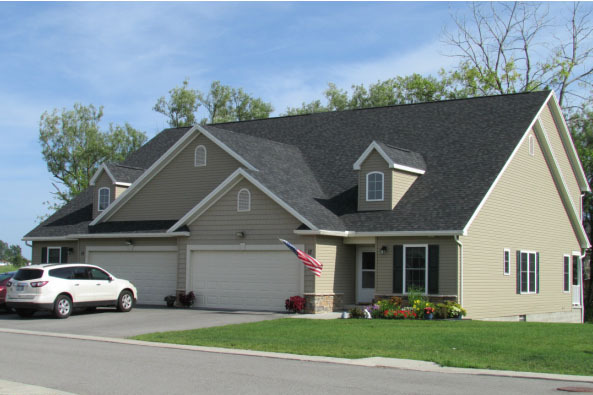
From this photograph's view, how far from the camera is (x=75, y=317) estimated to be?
22.8 m

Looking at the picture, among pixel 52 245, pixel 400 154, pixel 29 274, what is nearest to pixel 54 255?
pixel 52 245

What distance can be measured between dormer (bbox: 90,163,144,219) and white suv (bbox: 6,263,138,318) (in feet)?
25.7

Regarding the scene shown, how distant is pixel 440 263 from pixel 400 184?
3628 millimetres

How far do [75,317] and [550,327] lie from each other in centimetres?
1447

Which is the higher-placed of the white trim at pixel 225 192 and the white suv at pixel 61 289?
the white trim at pixel 225 192

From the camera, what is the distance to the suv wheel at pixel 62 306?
21969 mm

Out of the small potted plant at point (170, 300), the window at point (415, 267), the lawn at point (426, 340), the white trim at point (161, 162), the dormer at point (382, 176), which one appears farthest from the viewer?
the white trim at point (161, 162)

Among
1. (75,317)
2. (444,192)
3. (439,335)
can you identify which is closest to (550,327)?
(439,335)

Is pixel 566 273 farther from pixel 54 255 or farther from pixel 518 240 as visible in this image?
pixel 54 255

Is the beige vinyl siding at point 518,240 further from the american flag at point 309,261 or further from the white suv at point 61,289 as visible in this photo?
the white suv at point 61,289

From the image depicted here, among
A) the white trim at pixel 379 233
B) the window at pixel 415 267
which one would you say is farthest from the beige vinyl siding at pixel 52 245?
the window at pixel 415 267

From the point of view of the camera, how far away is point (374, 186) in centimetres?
2536

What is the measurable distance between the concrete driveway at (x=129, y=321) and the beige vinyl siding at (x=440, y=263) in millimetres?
3675

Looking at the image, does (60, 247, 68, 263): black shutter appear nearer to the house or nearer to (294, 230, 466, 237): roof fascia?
the house
